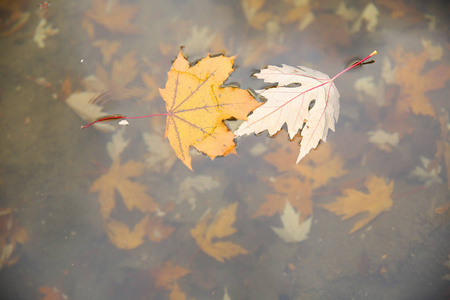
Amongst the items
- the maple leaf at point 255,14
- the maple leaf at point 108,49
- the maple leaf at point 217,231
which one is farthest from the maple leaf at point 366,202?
the maple leaf at point 108,49

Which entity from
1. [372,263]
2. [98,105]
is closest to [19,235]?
[98,105]

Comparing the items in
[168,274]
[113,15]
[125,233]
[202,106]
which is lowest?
[168,274]

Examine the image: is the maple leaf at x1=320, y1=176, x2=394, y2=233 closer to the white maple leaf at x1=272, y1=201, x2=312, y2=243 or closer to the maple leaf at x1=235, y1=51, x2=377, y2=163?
the white maple leaf at x1=272, y1=201, x2=312, y2=243

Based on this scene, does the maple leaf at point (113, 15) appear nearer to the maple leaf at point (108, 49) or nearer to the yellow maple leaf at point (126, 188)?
the maple leaf at point (108, 49)

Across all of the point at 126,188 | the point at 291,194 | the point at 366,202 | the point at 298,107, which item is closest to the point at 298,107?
the point at 298,107

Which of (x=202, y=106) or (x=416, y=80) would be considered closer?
(x=202, y=106)

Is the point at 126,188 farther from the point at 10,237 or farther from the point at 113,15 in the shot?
the point at 113,15

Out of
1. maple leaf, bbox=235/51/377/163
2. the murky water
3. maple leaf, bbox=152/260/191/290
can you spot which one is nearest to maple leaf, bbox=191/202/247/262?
the murky water

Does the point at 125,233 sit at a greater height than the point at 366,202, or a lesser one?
lesser
